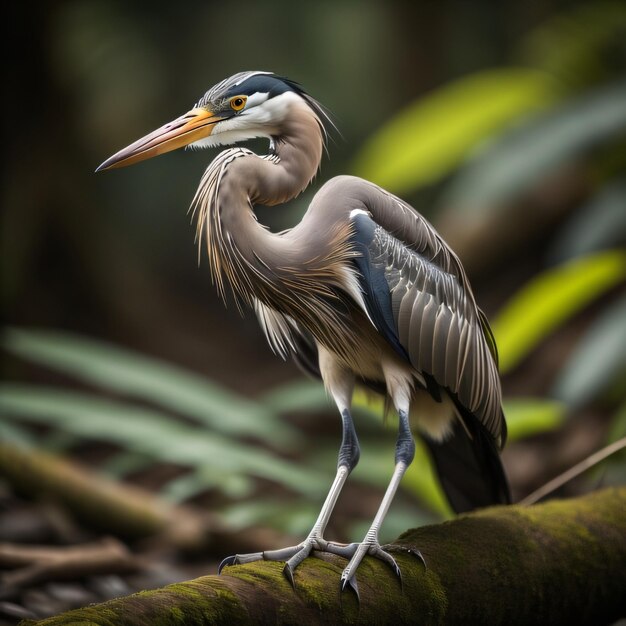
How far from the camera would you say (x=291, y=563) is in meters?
1.98

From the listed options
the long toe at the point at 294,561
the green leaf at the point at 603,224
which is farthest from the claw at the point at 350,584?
the green leaf at the point at 603,224

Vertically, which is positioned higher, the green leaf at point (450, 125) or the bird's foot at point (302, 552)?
the green leaf at point (450, 125)

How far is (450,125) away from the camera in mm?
5195

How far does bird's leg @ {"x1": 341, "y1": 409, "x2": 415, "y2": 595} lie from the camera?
1989 mm

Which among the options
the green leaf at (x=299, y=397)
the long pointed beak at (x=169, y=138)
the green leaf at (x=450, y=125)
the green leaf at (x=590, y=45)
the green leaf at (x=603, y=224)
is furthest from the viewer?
the green leaf at (x=590, y=45)

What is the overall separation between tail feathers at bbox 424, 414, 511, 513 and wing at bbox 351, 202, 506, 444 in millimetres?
98

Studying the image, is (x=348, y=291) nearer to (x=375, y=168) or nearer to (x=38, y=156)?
A: (x=375, y=168)

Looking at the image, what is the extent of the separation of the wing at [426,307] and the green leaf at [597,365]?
1.40 meters

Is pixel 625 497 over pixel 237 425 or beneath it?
beneath

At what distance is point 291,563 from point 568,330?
4190 millimetres

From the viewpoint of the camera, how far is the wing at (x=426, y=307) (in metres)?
2.31

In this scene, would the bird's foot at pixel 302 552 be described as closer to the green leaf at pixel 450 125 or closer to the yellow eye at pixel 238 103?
the yellow eye at pixel 238 103

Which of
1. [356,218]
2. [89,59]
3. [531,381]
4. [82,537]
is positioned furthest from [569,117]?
[89,59]

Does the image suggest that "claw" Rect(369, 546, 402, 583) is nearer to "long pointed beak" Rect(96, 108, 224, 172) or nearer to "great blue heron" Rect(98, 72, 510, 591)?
"great blue heron" Rect(98, 72, 510, 591)
